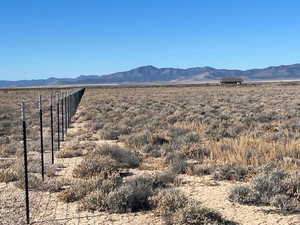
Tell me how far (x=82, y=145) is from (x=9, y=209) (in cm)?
769

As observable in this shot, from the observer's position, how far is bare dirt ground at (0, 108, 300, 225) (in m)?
7.71

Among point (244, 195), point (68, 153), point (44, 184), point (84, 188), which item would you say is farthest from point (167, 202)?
point (68, 153)

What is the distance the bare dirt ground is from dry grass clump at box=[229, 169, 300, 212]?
0.65 feet

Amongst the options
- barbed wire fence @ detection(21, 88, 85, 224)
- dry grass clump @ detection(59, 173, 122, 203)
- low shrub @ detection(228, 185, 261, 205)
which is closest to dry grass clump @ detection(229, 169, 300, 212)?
low shrub @ detection(228, 185, 261, 205)

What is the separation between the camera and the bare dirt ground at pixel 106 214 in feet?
25.3

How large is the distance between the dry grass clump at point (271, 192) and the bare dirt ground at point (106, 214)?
0.20m

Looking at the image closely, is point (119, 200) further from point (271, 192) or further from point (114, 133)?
point (114, 133)

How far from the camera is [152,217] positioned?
7918 millimetres

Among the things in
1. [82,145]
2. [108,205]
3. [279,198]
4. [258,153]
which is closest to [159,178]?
[108,205]

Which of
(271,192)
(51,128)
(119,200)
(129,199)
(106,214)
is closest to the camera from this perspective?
(106,214)

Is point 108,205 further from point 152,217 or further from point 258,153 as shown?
point 258,153

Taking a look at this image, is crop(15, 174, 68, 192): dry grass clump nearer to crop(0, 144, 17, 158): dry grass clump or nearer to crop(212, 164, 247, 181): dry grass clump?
crop(212, 164, 247, 181): dry grass clump

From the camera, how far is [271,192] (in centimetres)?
878

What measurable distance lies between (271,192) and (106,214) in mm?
3154
